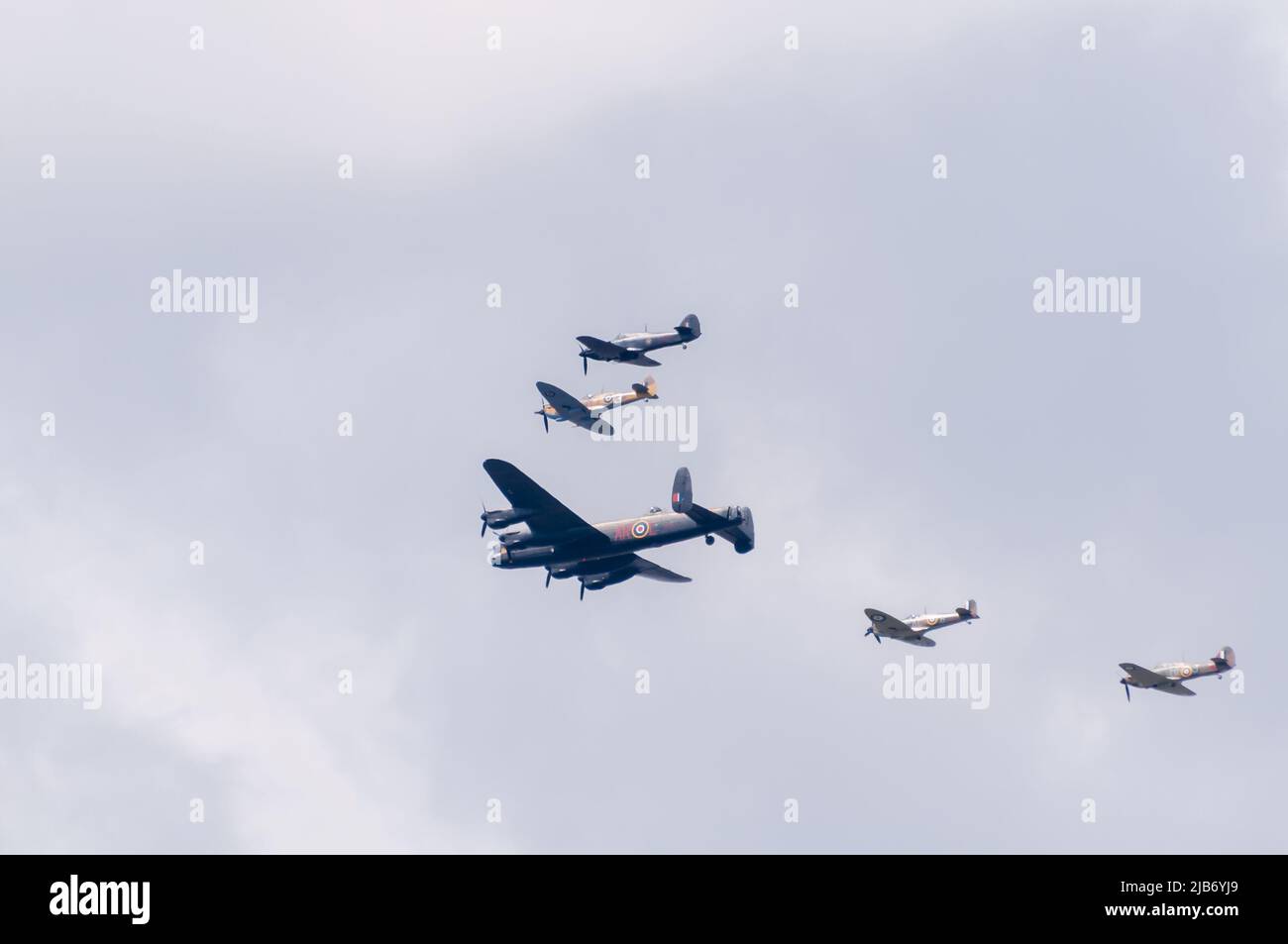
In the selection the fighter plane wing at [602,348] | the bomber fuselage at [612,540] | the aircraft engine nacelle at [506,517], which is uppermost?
the fighter plane wing at [602,348]

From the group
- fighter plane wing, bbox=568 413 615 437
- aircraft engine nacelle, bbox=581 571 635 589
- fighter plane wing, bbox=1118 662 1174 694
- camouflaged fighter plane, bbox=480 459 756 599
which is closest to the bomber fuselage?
camouflaged fighter plane, bbox=480 459 756 599

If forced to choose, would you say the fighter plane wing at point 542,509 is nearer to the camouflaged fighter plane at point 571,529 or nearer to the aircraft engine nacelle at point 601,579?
the camouflaged fighter plane at point 571,529

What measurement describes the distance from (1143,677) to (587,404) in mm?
45433

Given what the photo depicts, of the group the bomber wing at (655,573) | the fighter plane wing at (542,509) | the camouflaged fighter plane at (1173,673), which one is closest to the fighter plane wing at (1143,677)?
the camouflaged fighter plane at (1173,673)

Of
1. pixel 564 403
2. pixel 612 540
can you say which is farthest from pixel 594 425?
pixel 612 540

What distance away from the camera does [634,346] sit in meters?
127

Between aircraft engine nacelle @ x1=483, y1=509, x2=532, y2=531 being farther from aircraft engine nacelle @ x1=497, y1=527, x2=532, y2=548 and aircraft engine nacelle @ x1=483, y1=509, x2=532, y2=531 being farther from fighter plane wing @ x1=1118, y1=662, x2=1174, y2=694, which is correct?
fighter plane wing @ x1=1118, y1=662, x2=1174, y2=694

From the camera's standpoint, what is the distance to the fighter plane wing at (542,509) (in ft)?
356

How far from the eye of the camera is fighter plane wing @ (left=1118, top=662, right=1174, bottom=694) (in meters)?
130

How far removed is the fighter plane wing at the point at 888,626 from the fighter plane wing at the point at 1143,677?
615 inches

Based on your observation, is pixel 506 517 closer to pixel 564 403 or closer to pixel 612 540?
pixel 612 540
